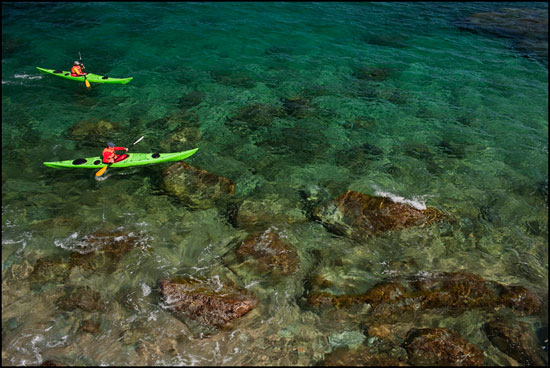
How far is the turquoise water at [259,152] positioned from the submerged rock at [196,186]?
18.0 inches

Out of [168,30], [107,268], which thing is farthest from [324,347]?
[168,30]

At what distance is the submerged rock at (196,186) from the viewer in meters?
12.8

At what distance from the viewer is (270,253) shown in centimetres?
1082

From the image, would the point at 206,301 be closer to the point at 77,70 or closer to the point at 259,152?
the point at 259,152

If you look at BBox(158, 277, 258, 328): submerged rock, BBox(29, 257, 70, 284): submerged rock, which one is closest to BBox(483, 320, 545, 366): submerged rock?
BBox(158, 277, 258, 328): submerged rock

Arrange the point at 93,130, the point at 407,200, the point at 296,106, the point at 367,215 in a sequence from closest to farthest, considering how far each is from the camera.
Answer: the point at 367,215 < the point at 407,200 < the point at 93,130 < the point at 296,106

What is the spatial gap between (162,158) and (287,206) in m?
5.01

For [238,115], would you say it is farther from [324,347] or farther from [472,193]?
[324,347]

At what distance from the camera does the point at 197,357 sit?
847 cm

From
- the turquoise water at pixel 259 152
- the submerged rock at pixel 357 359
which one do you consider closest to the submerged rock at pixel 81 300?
the turquoise water at pixel 259 152

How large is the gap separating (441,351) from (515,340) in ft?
6.11

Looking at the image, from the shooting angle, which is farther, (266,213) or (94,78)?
(94,78)

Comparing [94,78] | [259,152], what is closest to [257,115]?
[259,152]

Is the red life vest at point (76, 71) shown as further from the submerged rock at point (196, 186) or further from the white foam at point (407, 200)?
the white foam at point (407, 200)
